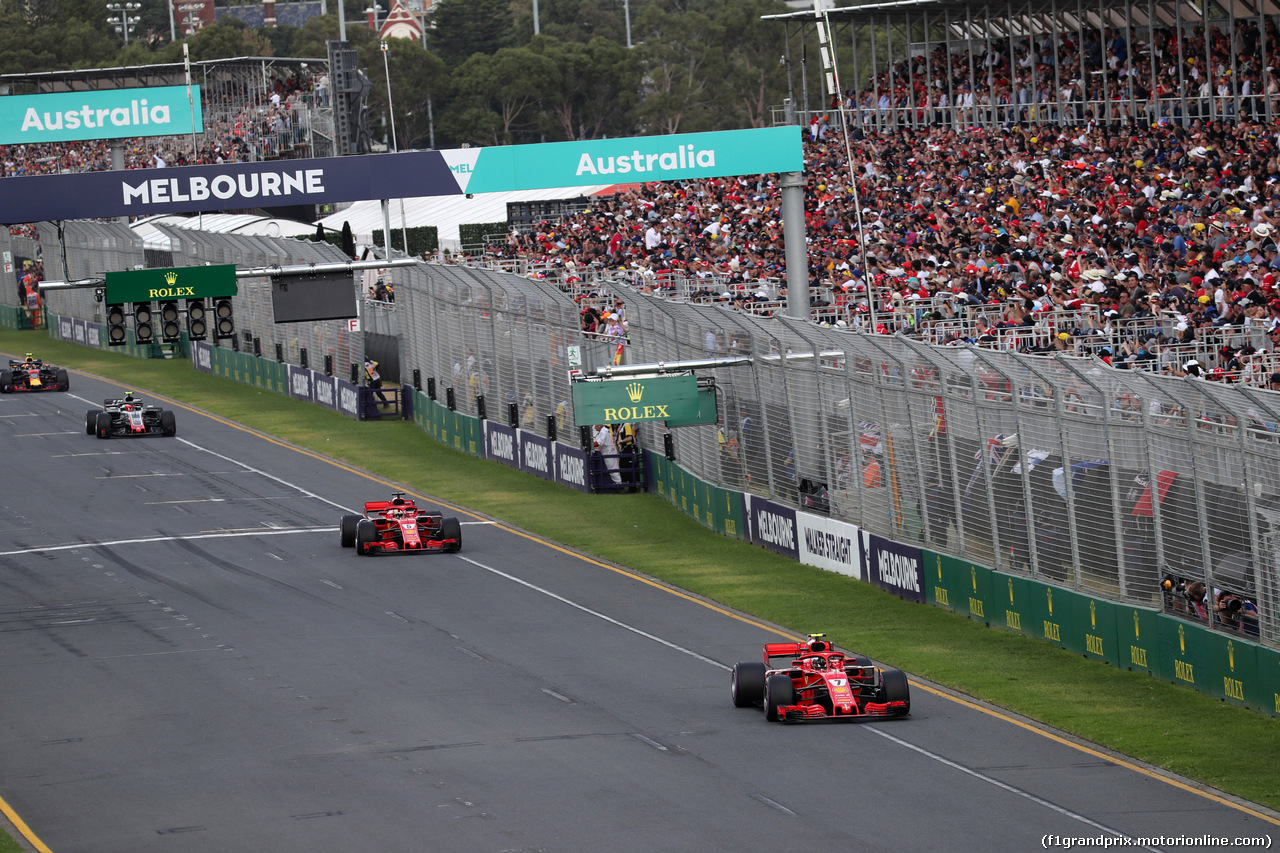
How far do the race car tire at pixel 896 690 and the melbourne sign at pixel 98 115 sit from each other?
3167 cm

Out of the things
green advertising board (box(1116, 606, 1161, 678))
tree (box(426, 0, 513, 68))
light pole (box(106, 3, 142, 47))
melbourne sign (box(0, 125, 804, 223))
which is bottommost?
green advertising board (box(1116, 606, 1161, 678))

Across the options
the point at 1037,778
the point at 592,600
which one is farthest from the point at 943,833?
the point at 592,600

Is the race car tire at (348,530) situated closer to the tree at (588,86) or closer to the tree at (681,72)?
the tree at (681,72)

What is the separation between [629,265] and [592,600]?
78.5ft

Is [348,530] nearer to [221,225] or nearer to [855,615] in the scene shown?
[855,615]

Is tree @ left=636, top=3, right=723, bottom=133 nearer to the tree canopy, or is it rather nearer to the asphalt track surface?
the tree canopy

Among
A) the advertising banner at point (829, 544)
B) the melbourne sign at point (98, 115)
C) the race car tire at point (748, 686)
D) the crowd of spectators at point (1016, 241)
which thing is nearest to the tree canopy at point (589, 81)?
the melbourne sign at point (98, 115)

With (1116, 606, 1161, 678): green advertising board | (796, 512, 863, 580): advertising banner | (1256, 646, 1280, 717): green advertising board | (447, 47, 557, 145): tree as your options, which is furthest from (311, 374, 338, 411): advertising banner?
(447, 47, 557, 145): tree

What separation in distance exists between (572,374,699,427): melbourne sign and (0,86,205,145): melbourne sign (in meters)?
21.1

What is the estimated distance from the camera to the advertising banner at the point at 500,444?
3853cm

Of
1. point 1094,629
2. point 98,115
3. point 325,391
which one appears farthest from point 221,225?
point 1094,629

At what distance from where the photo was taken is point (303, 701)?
1838cm

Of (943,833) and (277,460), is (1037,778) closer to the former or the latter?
(943,833)

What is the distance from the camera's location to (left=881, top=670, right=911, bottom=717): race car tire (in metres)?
17.0
